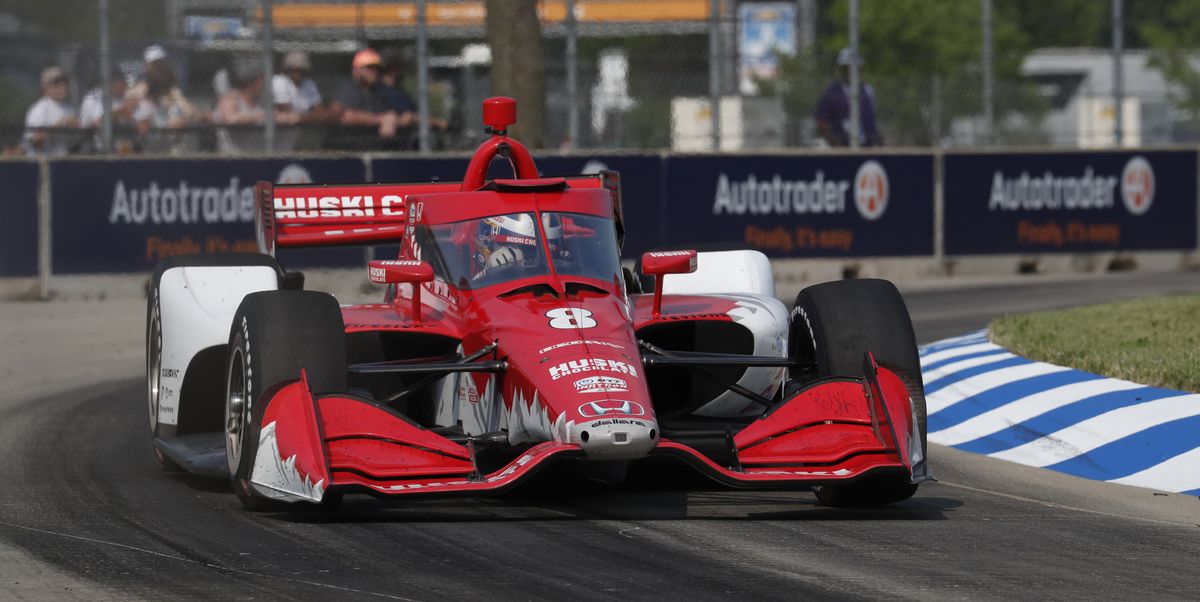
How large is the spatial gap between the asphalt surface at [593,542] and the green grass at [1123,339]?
1183mm

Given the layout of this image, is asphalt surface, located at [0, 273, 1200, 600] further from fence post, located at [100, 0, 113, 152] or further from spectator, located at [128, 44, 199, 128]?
spectator, located at [128, 44, 199, 128]

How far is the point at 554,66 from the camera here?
2170cm

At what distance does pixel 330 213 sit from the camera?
30.3 feet

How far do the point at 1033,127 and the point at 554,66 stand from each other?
6233mm

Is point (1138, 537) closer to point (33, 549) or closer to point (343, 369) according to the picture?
point (343, 369)

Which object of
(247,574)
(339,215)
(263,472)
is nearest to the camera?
(247,574)

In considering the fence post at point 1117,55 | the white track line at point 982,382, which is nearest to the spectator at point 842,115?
the fence post at point 1117,55

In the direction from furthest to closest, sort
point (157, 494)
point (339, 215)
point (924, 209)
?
1. point (924, 209)
2. point (339, 215)
3. point (157, 494)

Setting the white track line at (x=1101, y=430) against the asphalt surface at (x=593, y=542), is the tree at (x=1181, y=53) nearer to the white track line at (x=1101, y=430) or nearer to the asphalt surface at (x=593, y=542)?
the white track line at (x=1101, y=430)

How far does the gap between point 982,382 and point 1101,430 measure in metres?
1.53

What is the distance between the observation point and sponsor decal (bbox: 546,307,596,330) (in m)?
6.74

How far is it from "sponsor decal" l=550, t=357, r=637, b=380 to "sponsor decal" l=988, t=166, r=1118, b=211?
12.6m

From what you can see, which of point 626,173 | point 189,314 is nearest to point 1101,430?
point 189,314

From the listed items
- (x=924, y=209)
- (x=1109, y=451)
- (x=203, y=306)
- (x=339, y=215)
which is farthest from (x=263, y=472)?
(x=924, y=209)
